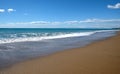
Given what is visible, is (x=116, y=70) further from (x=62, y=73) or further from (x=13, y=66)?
(x=13, y=66)

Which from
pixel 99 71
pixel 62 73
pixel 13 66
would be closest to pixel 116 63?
pixel 99 71

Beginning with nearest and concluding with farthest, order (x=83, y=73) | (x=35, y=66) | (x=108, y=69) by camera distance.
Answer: (x=83, y=73) → (x=108, y=69) → (x=35, y=66)

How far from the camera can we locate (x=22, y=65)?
530 centimetres

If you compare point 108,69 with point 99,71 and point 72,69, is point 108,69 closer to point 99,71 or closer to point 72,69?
point 99,71

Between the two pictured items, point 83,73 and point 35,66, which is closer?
point 83,73

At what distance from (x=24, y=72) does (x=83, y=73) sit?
171 cm

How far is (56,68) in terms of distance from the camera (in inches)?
194

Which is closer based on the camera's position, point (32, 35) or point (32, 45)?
point (32, 45)

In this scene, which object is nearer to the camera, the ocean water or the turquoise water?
the ocean water

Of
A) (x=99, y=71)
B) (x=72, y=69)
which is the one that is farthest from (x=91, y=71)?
(x=72, y=69)

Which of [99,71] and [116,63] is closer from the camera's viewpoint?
[99,71]

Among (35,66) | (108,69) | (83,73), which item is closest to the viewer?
(83,73)

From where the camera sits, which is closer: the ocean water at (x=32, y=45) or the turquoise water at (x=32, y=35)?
the ocean water at (x=32, y=45)

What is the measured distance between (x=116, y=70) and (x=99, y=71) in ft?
1.78
